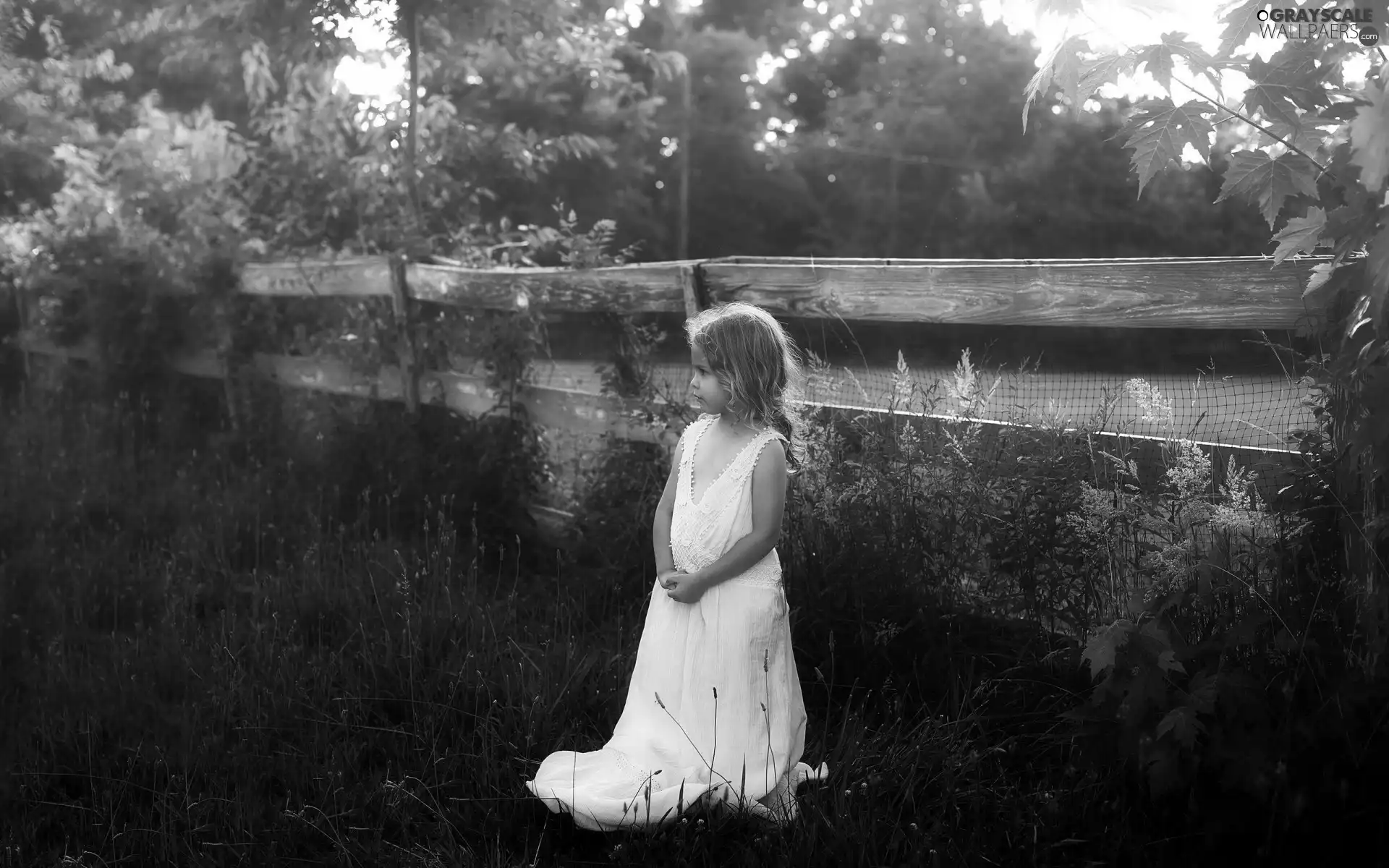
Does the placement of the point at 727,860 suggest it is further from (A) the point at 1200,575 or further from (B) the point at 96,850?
(B) the point at 96,850

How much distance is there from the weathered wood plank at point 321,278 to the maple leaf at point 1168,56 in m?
5.06

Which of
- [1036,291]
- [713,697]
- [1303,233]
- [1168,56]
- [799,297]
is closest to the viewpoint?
[1168,56]

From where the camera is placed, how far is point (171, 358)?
371 inches

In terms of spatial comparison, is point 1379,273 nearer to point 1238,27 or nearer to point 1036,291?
point 1238,27

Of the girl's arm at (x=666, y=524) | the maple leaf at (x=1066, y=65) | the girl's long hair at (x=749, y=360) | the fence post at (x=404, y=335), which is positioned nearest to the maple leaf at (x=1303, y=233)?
the maple leaf at (x=1066, y=65)

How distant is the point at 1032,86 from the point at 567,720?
238cm

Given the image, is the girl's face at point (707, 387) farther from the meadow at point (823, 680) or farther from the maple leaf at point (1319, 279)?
the maple leaf at point (1319, 279)

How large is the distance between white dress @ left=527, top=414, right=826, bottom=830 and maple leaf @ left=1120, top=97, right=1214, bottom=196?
50.0 inches

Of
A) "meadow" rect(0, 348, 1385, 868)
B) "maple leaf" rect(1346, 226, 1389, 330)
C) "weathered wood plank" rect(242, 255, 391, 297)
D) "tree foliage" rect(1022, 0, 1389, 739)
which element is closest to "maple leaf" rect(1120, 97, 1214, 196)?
"tree foliage" rect(1022, 0, 1389, 739)

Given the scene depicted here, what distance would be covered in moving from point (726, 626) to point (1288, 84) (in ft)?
6.66

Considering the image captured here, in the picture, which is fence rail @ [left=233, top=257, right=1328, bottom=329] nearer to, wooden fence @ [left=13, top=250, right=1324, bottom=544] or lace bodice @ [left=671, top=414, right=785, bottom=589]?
wooden fence @ [left=13, top=250, right=1324, bottom=544]

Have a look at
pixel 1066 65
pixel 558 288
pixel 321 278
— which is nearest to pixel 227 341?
pixel 321 278

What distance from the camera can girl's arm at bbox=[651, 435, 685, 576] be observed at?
350 cm

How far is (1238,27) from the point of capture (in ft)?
9.33
